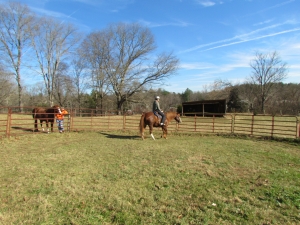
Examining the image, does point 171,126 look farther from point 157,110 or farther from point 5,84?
point 5,84

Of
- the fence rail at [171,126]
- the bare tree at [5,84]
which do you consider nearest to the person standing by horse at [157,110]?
the fence rail at [171,126]

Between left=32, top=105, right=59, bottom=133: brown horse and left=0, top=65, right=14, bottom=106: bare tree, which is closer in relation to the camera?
left=32, top=105, right=59, bottom=133: brown horse

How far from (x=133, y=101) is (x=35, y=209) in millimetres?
31198

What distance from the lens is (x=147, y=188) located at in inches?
155

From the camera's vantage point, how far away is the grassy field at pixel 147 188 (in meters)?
2.99

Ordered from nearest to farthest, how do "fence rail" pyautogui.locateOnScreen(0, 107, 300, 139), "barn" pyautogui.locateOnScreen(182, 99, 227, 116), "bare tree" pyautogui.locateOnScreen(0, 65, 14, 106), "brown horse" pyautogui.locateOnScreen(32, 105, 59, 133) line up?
"fence rail" pyautogui.locateOnScreen(0, 107, 300, 139) < "brown horse" pyautogui.locateOnScreen(32, 105, 59, 133) < "bare tree" pyautogui.locateOnScreen(0, 65, 14, 106) < "barn" pyautogui.locateOnScreen(182, 99, 227, 116)

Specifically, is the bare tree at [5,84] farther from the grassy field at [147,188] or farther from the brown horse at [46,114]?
the grassy field at [147,188]

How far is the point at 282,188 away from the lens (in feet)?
12.9

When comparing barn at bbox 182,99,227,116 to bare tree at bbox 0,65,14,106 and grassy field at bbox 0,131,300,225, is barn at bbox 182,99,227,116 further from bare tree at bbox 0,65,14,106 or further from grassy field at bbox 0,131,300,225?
bare tree at bbox 0,65,14,106

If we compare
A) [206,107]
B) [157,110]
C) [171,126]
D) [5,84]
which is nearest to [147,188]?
[157,110]

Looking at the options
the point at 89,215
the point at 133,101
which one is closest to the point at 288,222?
the point at 89,215

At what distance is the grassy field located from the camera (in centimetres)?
299

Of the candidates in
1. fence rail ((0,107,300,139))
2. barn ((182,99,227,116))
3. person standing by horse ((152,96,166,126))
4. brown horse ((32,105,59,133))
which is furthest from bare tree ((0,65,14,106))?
person standing by horse ((152,96,166,126))

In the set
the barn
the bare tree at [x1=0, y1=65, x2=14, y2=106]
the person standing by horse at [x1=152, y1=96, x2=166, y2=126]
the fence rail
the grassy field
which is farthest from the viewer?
the barn
